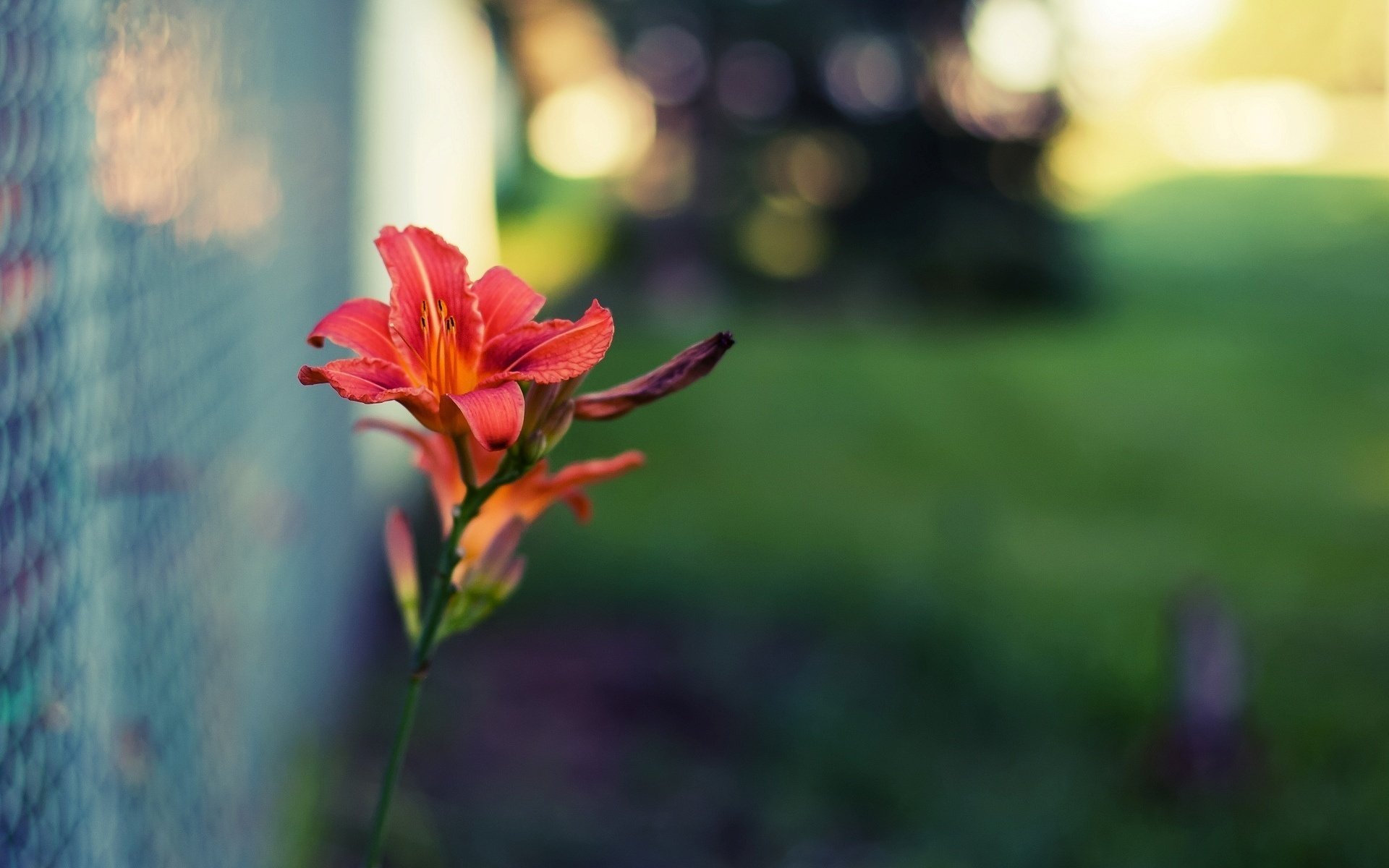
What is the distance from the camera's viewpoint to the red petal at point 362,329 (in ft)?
2.35

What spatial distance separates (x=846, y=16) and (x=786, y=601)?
715 centimetres

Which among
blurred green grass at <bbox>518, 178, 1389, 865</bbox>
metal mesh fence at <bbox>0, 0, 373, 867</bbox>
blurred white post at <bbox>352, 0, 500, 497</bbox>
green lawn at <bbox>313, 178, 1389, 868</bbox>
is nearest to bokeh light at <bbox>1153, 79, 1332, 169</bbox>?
blurred green grass at <bbox>518, 178, 1389, 865</bbox>

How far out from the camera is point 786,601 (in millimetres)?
3896

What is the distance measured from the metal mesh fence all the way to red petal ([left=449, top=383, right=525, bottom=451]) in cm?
79

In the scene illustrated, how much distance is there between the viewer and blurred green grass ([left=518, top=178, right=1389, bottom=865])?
2.75m

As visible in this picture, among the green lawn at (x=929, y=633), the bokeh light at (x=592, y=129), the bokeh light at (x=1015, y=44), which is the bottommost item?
the green lawn at (x=929, y=633)

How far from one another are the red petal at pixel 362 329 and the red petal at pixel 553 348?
0.07m

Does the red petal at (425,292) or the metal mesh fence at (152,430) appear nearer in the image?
the red petal at (425,292)

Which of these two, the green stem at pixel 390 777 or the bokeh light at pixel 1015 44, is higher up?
the bokeh light at pixel 1015 44

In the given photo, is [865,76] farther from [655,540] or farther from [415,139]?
[655,540]

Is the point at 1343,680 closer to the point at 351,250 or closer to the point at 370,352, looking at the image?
the point at 351,250

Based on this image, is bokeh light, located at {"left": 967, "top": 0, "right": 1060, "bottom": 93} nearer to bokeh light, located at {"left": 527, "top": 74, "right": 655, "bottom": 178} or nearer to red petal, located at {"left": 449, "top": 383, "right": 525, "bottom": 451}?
bokeh light, located at {"left": 527, "top": 74, "right": 655, "bottom": 178}

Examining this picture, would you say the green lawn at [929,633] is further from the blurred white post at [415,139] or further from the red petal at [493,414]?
the red petal at [493,414]

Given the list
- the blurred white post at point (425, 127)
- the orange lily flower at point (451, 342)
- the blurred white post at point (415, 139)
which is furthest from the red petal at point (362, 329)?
the blurred white post at point (415, 139)
